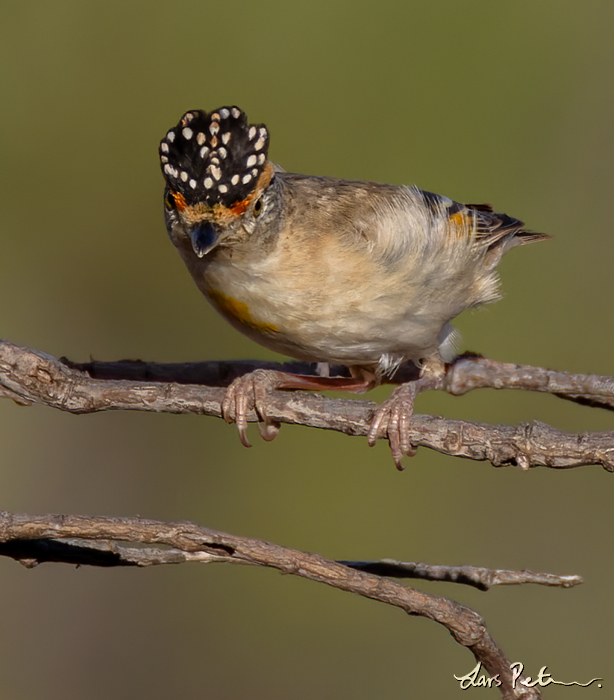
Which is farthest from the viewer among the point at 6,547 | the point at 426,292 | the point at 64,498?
the point at 64,498

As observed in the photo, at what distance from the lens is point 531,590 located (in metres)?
5.22

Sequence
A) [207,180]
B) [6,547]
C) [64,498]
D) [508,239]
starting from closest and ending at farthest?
[6,547], [207,180], [508,239], [64,498]

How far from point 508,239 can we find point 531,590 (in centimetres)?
242

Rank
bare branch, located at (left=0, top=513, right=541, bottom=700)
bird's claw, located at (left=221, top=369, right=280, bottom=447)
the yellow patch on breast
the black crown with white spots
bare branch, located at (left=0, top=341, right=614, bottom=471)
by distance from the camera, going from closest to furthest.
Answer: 1. bare branch, located at (left=0, top=513, right=541, bottom=700)
2. bare branch, located at (left=0, top=341, right=614, bottom=471)
3. bird's claw, located at (left=221, top=369, right=280, bottom=447)
4. the black crown with white spots
5. the yellow patch on breast

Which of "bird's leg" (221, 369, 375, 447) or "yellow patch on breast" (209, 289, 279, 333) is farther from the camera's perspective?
"yellow patch on breast" (209, 289, 279, 333)

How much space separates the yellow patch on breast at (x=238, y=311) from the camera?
325cm

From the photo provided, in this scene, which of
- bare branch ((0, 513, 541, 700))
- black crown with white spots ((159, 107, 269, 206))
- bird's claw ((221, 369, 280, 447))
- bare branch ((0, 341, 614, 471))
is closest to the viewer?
bare branch ((0, 513, 541, 700))

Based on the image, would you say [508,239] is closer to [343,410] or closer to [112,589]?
[343,410]

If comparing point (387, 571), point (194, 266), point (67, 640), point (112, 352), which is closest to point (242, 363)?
point (194, 266)

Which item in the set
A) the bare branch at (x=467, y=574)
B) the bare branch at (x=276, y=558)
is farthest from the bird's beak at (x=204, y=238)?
the bare branch at (x=467, y=574)

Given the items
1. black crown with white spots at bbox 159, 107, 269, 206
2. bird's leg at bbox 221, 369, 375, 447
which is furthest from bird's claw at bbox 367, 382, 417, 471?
black crown with white spots at bbox 159, 107, 269, 206

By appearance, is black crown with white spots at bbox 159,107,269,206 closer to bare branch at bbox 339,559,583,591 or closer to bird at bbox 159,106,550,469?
bird at bbox 159,106,550,469

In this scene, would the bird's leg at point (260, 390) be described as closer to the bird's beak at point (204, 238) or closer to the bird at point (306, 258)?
the bird at point (306, 258)

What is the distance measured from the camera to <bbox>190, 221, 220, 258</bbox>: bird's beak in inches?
110
